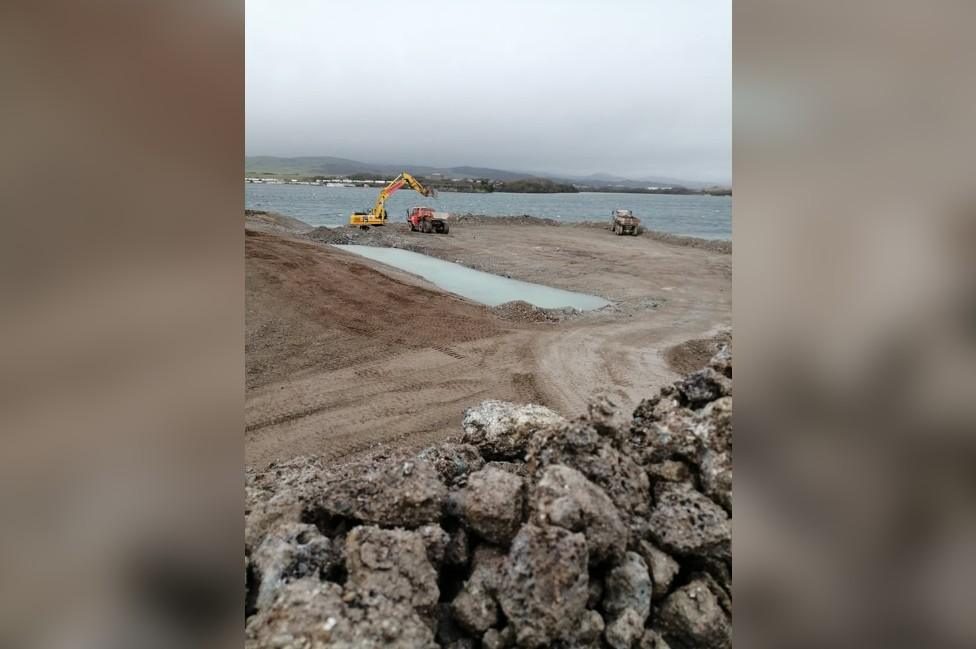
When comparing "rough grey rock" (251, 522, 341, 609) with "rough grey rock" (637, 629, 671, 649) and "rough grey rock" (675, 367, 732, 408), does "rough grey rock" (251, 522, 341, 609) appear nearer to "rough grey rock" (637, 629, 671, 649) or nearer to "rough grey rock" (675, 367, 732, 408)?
"rough grey rock" (637, 629, 671, 649)

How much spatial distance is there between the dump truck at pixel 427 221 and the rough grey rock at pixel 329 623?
12.1 metres

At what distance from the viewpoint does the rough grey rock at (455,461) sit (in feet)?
7.19

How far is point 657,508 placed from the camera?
6.46ft

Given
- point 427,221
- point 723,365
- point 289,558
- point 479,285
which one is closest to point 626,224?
point 427,221

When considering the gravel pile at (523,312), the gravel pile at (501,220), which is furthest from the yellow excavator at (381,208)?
the gravel pile at (523,312)

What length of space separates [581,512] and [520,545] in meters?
0.24

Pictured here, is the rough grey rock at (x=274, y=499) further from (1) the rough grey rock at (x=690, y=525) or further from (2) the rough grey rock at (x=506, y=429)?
(1) the rough grey rock at (x=690, y=525)

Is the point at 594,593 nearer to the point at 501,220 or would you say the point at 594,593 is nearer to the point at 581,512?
the point at 581,512
